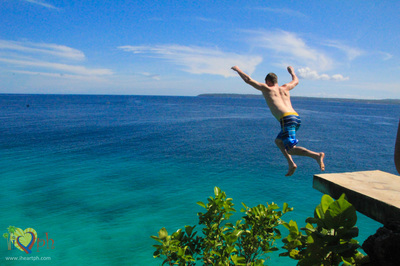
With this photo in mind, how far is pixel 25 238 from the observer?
14.4m

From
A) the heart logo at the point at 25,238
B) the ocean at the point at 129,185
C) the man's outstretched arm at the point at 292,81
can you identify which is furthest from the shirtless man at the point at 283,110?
the heart logo at the point at 25,238

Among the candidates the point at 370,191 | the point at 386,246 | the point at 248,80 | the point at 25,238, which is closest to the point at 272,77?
the point at 248,80

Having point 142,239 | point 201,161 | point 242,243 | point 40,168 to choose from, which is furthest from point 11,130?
point 242,243

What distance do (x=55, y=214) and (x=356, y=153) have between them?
36.3 meters

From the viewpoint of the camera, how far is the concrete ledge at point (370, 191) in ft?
10.1

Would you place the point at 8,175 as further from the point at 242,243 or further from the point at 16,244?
the point at 242,243

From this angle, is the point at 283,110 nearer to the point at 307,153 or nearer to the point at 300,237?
the point at 307,153

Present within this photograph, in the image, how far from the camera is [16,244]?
1352cm

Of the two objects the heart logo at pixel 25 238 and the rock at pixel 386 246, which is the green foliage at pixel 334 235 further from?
the heart logo at pixel 25 238

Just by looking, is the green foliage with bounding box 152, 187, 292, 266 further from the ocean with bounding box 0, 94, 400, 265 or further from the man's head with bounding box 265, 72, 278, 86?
the ocean with bounding box 0, 94, 400, 265

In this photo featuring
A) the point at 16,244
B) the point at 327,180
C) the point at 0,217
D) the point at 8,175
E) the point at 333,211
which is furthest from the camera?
the point at 8,175

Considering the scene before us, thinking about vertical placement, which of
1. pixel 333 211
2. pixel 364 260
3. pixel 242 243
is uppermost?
pixel 333 211

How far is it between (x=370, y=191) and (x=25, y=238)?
1660cm

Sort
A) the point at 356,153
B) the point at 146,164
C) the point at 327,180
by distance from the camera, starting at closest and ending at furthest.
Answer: the point at 327,180, the point at 146,164, the point at 356,153
